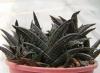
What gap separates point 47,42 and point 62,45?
0.16 feet

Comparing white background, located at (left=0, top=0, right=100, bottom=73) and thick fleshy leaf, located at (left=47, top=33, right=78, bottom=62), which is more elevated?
white background, located at (left=0, top=0, right=100, bottom=73)

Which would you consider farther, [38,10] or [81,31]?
[38,10]

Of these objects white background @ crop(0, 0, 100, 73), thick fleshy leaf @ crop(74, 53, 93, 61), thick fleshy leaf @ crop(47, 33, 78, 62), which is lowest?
thick fleshy leaf @ crop(74, 53, 93, 61)

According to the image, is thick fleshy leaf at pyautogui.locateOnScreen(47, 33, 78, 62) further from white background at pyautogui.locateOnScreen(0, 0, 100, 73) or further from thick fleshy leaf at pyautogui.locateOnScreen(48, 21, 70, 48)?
white background at pyautogui.locateOnScreen(0, 0, 100, 73)

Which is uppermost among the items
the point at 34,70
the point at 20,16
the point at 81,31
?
the point at 20,16

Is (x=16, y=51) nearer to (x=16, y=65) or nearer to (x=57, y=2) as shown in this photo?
(x=16, y=65)

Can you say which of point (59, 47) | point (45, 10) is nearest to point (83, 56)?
point (59, 47)

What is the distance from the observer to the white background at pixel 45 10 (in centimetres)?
114

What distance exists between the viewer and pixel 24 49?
2.24ft

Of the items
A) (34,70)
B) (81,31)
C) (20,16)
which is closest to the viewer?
(34,70)

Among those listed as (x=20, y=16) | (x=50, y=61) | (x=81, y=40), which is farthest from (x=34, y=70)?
(x=20, y=16)

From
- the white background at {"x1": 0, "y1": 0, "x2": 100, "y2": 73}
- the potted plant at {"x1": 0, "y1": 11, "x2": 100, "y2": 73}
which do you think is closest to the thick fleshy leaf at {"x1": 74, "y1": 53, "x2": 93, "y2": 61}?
the potted plant at {"x1": 0, "y1": 11, "x2": 100, "y2": 73}

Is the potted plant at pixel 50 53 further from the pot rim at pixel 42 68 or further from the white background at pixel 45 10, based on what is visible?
the white background at pixel 45 10

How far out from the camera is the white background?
1.14m
